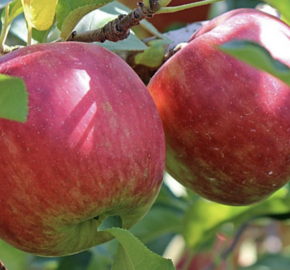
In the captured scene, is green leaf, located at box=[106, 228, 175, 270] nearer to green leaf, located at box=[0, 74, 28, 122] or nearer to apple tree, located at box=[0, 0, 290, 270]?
apple tree, located at box=[0, 0, 290, 270]

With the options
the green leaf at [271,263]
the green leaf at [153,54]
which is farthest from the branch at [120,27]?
the green leaf at [271,263]

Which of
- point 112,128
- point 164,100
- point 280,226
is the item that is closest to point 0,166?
point 112,128

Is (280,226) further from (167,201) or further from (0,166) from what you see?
(0,166)

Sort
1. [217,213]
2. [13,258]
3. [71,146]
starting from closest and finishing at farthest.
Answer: [71,146]
[217,213]
[13,258]

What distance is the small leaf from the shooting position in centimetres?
91

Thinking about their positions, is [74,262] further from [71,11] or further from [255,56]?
[255,56]

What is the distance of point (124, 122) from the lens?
807 millimetres

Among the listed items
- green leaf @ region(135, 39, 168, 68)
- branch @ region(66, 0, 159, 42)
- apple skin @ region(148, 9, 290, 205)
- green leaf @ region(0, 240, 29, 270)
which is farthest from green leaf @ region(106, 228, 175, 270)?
green leaf @ region(0, 240, 29, 270)

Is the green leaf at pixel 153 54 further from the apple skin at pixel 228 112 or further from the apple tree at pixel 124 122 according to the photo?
the apple skin at pixel 228 112

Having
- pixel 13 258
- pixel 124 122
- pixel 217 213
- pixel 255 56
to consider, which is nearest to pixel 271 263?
pixel 217 213

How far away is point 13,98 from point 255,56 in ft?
0.82

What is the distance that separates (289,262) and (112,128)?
92 centimetres

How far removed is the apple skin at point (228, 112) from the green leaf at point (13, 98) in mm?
385

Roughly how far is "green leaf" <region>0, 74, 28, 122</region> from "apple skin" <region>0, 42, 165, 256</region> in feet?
0.46
